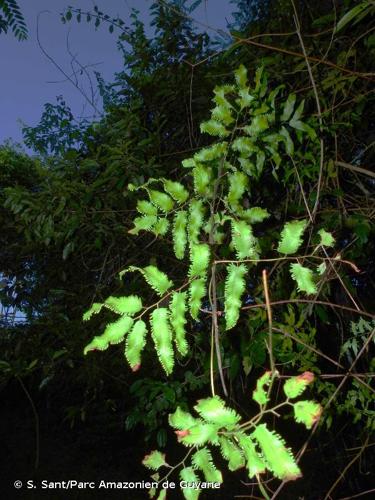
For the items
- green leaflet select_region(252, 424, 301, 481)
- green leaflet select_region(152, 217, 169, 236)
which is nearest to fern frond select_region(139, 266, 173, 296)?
green leaflet select_region(152, 217, 169, 236)

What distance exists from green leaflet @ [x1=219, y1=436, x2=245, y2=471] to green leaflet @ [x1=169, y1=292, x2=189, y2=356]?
17 centimetres

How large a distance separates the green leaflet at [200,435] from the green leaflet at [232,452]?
2.3 inches

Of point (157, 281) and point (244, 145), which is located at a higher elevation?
point (244, 145)

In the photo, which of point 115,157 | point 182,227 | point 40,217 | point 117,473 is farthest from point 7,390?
point 182,227

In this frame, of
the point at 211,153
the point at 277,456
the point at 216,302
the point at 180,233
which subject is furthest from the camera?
the point at 211,153

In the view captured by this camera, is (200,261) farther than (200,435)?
Yes

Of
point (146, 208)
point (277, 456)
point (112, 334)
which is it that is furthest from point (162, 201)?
point (277, 456)

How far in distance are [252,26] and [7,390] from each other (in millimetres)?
4522

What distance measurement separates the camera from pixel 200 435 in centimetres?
62

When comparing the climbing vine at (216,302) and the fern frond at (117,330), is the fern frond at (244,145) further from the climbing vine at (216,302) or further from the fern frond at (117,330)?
the fern frond at (117,330)

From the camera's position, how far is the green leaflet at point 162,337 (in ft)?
2.35

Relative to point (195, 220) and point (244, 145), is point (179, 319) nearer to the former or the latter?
point (195, 220)

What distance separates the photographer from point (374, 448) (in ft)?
7.82

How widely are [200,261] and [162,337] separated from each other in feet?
0.62
